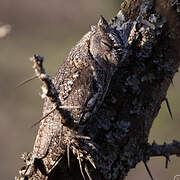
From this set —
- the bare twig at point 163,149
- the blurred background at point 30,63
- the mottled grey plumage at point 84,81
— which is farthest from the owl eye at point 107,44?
the blurred background at point 30,63

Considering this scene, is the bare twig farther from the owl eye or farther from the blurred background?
the blurred background

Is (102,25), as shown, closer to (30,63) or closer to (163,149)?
(163,149)

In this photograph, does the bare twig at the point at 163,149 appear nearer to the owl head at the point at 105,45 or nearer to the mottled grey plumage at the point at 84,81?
the mottled grey plumage at the point at 84,81

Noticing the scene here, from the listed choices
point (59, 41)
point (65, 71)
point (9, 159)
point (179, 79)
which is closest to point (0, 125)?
point (9, 159)

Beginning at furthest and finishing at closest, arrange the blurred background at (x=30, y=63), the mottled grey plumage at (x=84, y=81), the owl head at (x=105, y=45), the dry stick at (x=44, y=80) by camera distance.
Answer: the blurred background at (x=30, y=63)
the owl head at (x=105, y=45)
the mottled grey plumage at (x=84, y=81)
the dry stick at (x=44, y=80)

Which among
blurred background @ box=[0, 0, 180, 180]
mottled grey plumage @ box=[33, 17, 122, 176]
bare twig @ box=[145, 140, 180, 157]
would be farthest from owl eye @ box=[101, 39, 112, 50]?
blurred background @ box=[0, 0, 180, 180]

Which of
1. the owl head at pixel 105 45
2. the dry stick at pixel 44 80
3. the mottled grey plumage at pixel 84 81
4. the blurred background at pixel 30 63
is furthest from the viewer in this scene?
the blurred background at pixel 30 63
